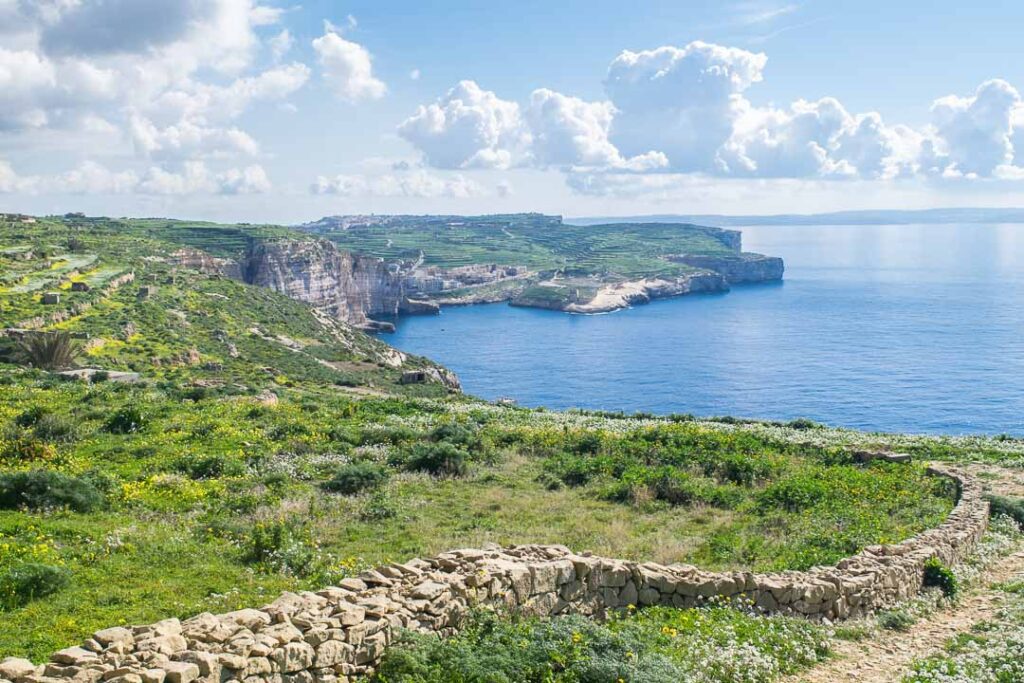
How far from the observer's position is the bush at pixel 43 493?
55.6 ft

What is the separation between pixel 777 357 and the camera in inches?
4744

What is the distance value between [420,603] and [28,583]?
22.2ft

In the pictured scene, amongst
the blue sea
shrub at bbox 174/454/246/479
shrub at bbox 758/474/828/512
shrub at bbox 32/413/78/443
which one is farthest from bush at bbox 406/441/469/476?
the blue sea

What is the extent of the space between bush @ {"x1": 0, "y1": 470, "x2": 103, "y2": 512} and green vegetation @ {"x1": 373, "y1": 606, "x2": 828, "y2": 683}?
1135 cm

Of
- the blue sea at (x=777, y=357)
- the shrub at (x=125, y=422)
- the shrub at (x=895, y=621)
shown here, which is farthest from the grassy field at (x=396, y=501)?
the blue sea at (x=777, y=357)

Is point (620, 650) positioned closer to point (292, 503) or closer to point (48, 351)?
point (292, 503)

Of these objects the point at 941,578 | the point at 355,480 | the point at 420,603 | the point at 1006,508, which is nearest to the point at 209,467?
the point at 355,480

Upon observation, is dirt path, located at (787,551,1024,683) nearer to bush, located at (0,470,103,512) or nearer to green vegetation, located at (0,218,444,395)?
bush, located at (0,470,103,512)

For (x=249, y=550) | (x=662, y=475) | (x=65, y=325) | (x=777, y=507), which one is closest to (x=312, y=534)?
(x=249, y=550)

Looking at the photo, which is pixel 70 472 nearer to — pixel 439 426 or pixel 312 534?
pixel 312 534

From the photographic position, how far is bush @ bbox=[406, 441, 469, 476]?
952 inches

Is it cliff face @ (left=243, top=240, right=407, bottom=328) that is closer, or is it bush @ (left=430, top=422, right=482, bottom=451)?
bush @ (left=430, top=422, right=482, bottom=451)

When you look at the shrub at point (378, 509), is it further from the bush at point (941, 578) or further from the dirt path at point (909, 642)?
the bush at point (941, 578)

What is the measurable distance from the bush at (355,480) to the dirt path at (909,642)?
13048 millimetres
